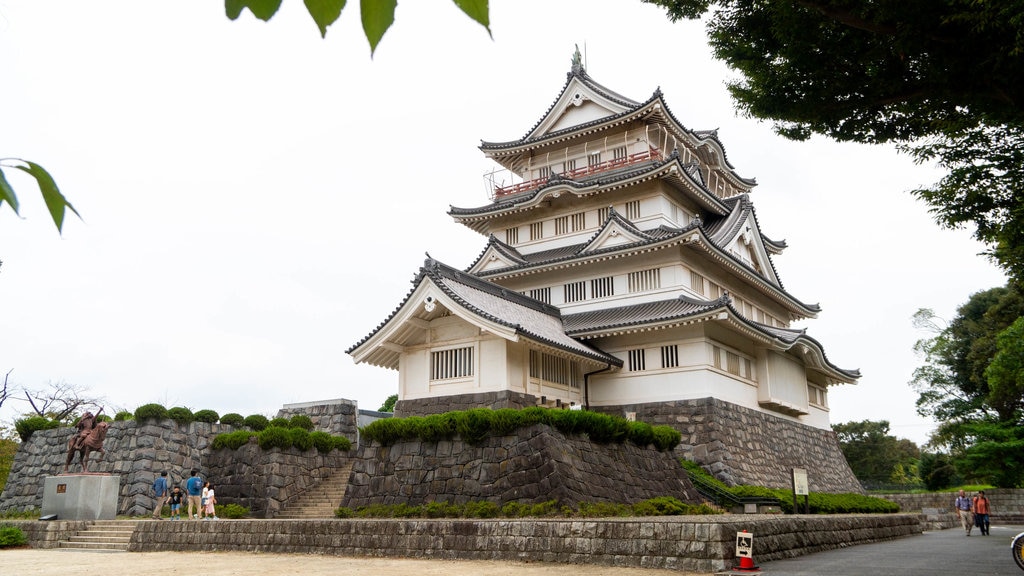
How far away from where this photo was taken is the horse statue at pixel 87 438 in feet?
69.5

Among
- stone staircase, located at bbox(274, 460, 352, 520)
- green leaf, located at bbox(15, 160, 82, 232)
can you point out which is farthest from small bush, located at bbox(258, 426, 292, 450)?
green leaf, located at bbox(15, 160, 82, 232)

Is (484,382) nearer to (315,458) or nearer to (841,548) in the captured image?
(315,458)

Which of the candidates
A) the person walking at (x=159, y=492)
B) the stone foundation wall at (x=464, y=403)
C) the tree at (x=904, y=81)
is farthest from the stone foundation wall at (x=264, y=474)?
the tree at (x=904, y=81)

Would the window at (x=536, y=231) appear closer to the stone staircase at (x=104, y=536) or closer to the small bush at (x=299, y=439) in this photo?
the small bush at (x=299, y=439)

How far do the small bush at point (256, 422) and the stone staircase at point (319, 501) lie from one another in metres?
4.01

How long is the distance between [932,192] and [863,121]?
6.40 feet

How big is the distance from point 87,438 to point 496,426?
12.6 meters

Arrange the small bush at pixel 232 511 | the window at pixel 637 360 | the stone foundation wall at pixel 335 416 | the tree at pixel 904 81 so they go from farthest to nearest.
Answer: the stone foundation wall at pixel 335 416, the window at pixel 637 360, the small bush at pixel 232 511, the tree at pixel 904 81

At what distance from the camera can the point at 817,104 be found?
36.8 ft

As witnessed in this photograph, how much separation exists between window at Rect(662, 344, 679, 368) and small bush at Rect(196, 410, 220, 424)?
48.2ft

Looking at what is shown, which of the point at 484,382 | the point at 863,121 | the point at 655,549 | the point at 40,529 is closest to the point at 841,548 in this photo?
the point at 655,549

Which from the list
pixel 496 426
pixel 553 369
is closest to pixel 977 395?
pixel 553 369

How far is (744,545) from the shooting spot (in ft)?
33.7

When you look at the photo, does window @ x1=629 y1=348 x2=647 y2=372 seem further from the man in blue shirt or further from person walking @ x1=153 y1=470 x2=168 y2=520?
person walking @ x1=153 y1=470 x2=168 y2=520
